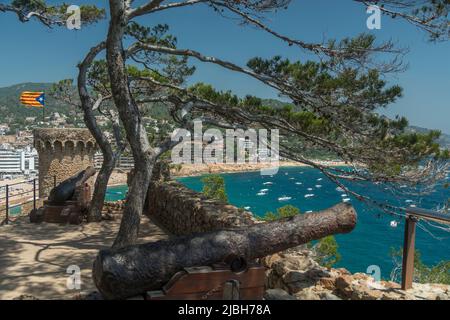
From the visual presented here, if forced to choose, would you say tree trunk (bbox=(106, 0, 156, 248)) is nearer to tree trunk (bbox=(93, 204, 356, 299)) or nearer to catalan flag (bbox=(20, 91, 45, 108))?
tree trunk (bbox=(93, 204, 356, 299))

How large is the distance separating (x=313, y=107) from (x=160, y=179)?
4343 millimetres

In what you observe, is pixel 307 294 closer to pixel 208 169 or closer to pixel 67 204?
pixel 67 204

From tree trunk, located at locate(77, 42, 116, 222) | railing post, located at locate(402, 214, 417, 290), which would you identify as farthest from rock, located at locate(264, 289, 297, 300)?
tree trunk, located at locate(77, 42, 116, 222)

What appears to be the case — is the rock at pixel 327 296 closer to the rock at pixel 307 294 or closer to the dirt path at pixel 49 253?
the rock at pixel 307 294

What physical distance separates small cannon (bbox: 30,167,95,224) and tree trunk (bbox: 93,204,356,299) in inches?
216

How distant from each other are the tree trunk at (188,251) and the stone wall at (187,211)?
100 cm

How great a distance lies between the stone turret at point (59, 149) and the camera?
1869 centimetres

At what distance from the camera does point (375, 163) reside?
616 cm

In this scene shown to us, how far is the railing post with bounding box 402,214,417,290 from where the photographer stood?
3.59 meters

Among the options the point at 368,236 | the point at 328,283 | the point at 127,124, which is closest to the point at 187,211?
the point at 127,124

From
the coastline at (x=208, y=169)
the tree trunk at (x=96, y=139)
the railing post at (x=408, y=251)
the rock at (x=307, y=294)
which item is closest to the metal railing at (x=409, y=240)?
the railing post at (x=408, y=251)

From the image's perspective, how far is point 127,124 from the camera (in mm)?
5602

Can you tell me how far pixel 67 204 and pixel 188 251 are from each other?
5909mm

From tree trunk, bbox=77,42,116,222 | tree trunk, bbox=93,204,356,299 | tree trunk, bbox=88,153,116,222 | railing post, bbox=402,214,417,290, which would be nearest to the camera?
tree trunk, bbox=93,204,356,299
